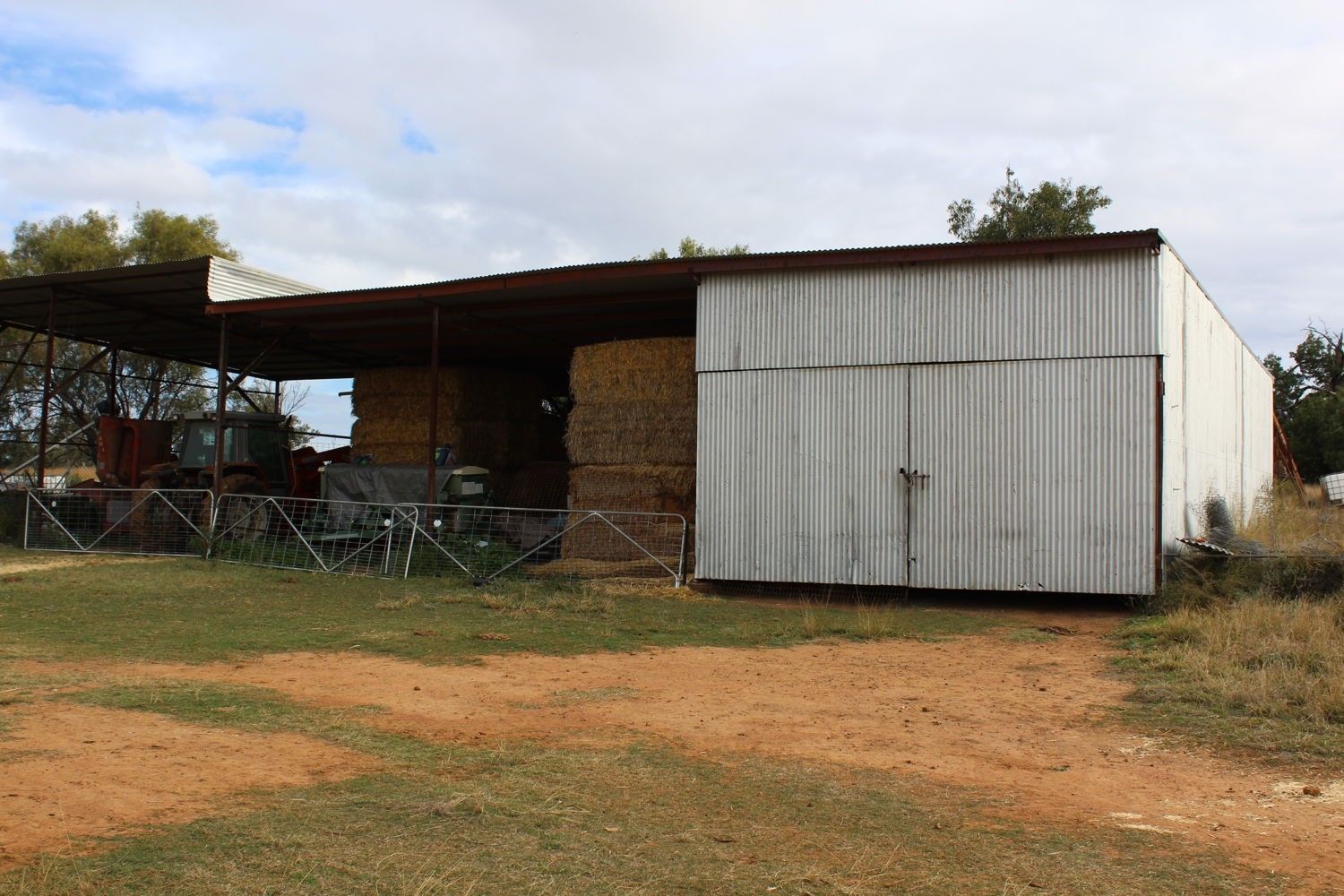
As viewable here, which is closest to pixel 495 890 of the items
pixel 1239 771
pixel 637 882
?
pixel 637 882

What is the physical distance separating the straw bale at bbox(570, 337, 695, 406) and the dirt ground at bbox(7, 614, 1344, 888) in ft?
20.8

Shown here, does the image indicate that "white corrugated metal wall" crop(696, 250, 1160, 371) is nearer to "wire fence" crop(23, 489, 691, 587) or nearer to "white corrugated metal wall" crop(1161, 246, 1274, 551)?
"white corrugated metal wall" crop(1161, 246, 1274, 551)

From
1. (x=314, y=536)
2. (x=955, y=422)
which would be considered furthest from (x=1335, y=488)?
(x=314, y=536)

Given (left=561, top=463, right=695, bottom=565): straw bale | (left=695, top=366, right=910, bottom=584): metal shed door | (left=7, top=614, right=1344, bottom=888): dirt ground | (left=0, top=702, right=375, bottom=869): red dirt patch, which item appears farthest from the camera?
(left=561, top=463, right=695, bottom=565): straw bale

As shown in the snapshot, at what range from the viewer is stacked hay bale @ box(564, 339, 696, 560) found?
1589 centimetres

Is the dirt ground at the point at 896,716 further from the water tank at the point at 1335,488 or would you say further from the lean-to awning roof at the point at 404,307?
the water tank at the point at 1335,488

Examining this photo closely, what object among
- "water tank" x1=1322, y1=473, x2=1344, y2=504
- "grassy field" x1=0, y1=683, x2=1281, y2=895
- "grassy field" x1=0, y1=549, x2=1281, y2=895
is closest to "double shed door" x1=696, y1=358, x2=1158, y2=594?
"grassy field" x1=0, y1=549, x2=1281, y2=895

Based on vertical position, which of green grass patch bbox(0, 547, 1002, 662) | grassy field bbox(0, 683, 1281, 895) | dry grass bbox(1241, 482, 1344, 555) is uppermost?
dry grass bbox(1241, 482, 1344, 555)

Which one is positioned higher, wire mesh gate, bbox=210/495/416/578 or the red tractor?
the red tractor

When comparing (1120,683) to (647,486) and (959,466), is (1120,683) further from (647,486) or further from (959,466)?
(647,486)

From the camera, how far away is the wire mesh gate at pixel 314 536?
52.6 ft

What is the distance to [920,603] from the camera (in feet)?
46.2

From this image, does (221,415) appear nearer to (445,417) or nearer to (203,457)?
(203,457)

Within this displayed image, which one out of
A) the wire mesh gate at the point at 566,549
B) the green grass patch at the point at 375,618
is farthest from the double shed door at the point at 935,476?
the wire mesh gate at the point at 566,549
